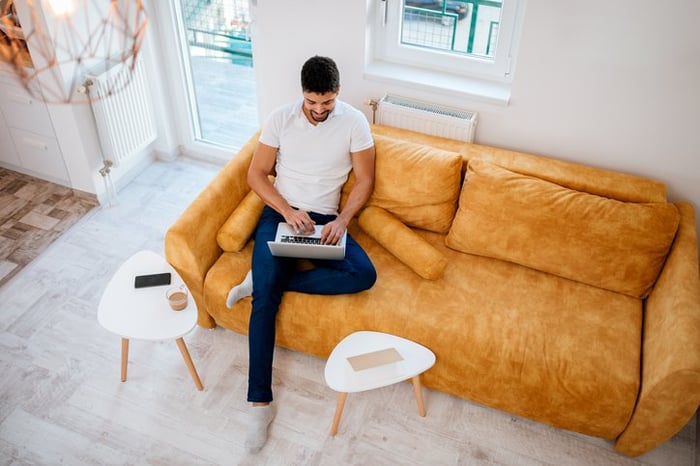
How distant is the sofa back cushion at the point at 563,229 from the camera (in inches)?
87.6

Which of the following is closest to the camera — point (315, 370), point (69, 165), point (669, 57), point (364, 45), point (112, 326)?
point (112, 326)

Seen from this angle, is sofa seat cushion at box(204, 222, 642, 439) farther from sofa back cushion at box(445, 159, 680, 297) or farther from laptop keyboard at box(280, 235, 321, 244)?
laptop keyboard at box(280, 235, 321, 244)

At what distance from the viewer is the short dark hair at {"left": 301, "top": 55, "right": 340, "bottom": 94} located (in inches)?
84.9

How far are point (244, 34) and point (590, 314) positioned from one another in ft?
7.49

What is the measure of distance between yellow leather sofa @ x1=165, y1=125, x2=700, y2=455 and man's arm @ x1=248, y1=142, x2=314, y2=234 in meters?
0.09

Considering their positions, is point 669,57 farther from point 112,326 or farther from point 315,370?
point 112,326

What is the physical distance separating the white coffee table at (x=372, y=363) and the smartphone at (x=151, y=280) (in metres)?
0.73

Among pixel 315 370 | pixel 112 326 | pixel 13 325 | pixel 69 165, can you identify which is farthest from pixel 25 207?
pixel 315 370

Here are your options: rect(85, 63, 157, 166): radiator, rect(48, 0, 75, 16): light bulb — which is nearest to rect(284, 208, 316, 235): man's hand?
rect(85, 63, 157, 166): radiator

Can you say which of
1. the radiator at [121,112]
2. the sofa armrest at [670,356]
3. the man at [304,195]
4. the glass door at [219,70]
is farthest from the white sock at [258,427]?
the glass door at [219,70]

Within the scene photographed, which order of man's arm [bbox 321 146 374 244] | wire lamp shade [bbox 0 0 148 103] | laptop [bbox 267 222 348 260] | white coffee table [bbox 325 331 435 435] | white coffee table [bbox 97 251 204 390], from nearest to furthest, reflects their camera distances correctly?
1. white coffee table [bbox 325 331 435 435]
2. white coffee table [bbox 97 251 204 390]
3. laptop [bbox 267 222 348 260]
4. man's arm [bbox 321 146 374 244]
5. wire lamp shade [bbox 0 0 148 103]


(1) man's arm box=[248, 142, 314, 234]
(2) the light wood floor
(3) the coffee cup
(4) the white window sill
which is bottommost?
(2) the light wood floor

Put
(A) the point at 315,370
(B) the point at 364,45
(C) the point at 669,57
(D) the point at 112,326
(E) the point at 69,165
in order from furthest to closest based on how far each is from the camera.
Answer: (E) the point at 69,165 < (B) the point at 364,45 < (A) the point at 315,370 < (C) the point at 669,57 < (D) the point at 112,326

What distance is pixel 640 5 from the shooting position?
219 cm
